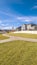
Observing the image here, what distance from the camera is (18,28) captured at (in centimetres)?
10175

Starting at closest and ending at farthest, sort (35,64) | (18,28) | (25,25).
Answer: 1. (35,64)
2. (25,25)
3. (18,28)

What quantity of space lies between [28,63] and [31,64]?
0.29 metres

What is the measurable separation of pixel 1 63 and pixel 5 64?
0.37 metres

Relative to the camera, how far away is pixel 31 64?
7.07m

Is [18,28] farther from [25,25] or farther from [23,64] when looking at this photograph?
[23,64]

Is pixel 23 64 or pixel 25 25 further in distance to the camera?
pixel 25 25

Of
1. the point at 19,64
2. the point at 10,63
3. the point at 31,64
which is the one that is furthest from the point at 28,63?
the point at 10,63

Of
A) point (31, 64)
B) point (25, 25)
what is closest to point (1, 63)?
point (31, 64)

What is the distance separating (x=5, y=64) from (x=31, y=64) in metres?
1.94

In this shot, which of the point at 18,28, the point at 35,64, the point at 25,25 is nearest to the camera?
the point at 35,64

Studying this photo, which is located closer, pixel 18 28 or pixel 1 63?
pixel 1 63

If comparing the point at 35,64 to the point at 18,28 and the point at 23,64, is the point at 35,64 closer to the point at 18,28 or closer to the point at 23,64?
the point at 23,64

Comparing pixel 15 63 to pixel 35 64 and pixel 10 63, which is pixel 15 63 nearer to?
pixel 10 63

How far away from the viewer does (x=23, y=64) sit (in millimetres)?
7082
